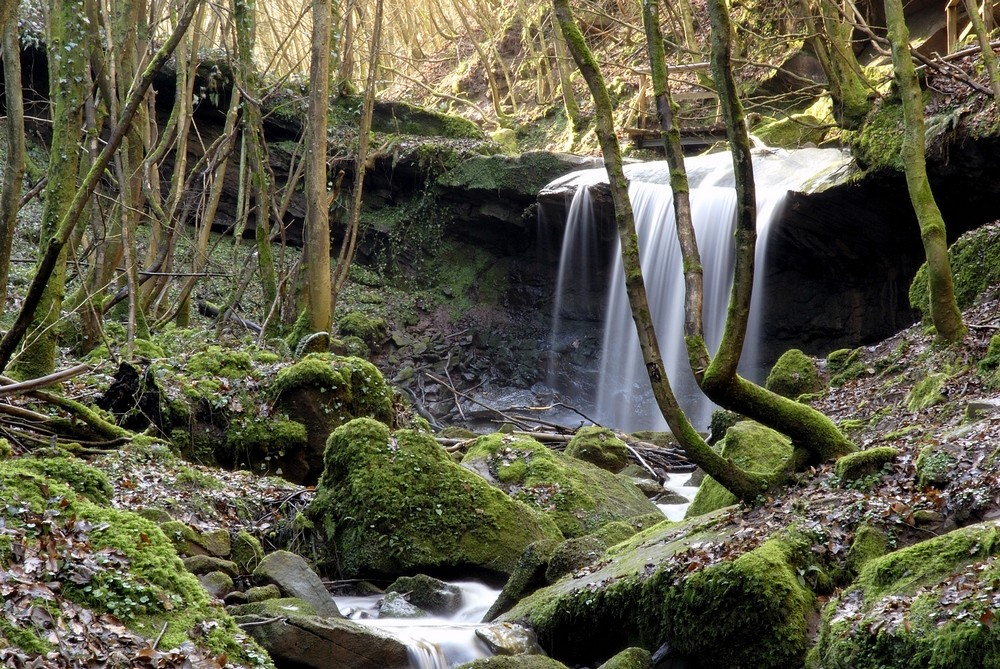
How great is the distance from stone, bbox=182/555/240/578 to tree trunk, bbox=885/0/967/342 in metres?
7.08

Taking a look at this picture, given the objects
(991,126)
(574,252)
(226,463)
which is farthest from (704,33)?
(226,463)

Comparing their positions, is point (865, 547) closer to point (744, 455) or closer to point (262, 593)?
point (744, 455)

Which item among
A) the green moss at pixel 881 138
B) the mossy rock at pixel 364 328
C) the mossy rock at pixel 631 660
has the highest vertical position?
the green moss at pixel 881 138

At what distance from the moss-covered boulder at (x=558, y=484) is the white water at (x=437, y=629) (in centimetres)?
172

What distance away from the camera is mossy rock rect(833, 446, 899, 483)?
5.36 m

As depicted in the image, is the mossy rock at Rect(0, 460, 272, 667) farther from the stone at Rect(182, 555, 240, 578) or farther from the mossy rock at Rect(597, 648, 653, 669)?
the mossy rock at Rect(597, 648, 653, 669)

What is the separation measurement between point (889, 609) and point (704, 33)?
23731 mm

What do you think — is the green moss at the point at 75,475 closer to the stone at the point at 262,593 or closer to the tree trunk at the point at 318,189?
the stone at the point at 262,593

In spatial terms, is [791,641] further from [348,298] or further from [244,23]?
[348,298]

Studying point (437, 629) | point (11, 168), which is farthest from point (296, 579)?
point (11, 168)

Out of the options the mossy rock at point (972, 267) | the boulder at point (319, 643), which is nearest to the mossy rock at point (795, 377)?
the mossy rock at point (972, 267)

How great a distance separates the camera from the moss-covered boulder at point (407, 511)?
23.9ft

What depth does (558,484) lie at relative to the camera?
8875 millimetres

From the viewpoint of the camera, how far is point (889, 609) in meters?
3.87
